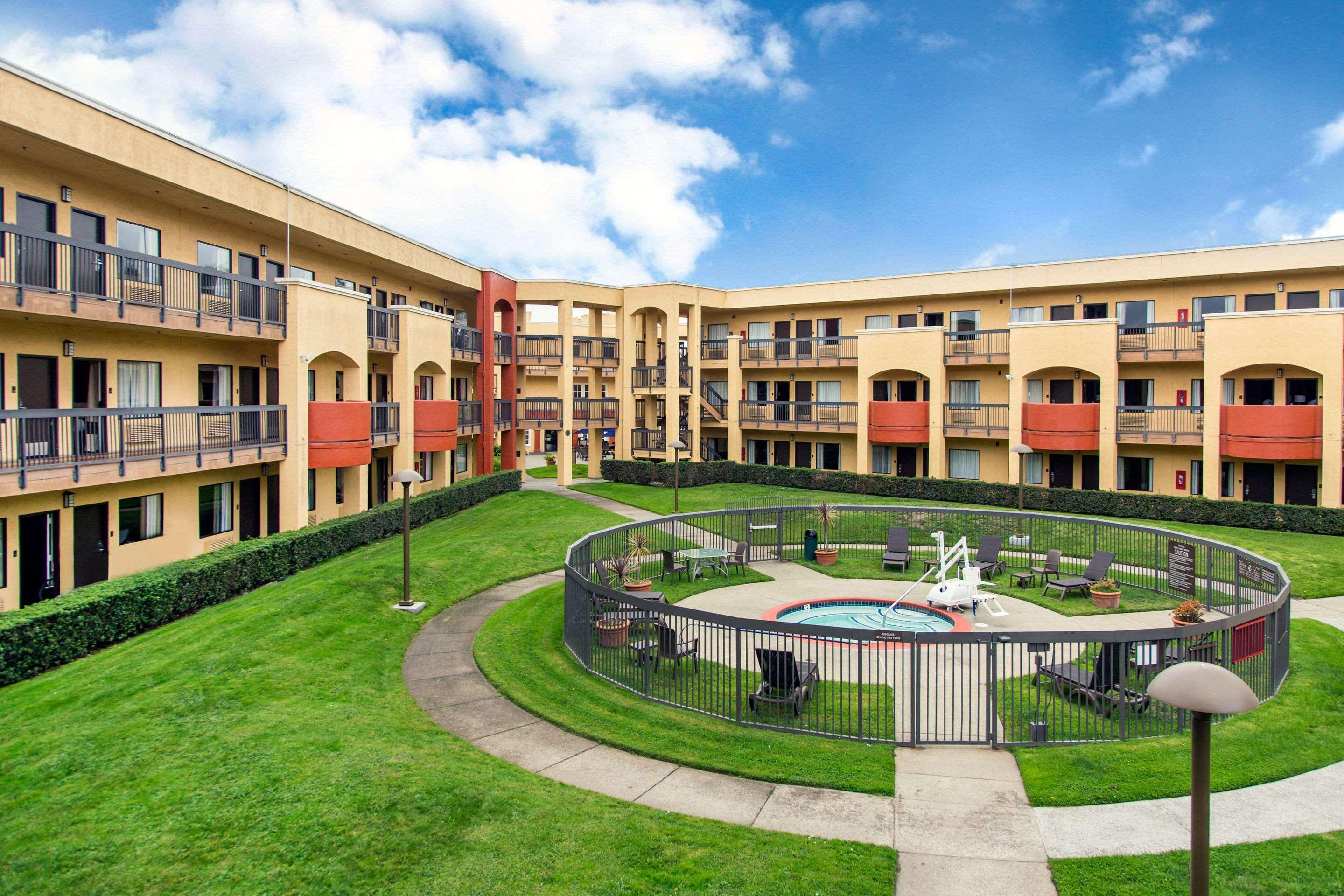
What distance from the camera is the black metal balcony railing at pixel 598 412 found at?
1694 inches

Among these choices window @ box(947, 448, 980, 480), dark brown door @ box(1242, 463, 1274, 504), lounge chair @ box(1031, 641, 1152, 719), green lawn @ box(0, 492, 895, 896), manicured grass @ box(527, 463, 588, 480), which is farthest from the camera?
manicured grass @ box(527, 463, 588, 480)

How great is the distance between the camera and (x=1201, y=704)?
17.0 ft

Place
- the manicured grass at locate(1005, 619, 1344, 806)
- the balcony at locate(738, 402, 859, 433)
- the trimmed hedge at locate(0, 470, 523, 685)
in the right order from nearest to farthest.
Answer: the manicured grass at locate(1005, 619, 1344, 806) → the trimmed hedge at locate(0, 470, 523, 685) → the balcony at locate(738, 402, 859, 433)

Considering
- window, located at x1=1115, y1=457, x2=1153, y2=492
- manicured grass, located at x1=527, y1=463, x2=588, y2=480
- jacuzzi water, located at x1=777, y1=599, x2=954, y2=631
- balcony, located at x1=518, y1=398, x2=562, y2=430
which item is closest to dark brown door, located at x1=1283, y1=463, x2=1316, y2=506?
window, located at x1=1115, y1=457, x2=1153, y2=492

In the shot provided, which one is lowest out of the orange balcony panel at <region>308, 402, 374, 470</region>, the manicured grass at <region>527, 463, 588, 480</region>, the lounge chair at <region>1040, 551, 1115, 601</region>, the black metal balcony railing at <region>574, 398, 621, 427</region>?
the lounge chair at <region>1040, 551, 1115, 601</region>

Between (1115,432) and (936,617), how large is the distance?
64.8ft

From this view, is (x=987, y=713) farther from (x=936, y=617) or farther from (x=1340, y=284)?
(x=1340, y=284)

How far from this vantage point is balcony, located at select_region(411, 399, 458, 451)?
31.8m

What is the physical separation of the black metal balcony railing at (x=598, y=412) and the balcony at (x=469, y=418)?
5.57 m

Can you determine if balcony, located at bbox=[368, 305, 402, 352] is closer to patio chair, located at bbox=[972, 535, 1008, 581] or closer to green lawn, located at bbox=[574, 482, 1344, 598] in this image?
green lawn, located at bbox=[574, 482, 1344, 598]

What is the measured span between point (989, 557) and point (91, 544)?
23585mm

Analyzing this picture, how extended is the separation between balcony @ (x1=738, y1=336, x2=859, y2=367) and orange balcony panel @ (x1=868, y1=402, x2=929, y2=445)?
3188mm

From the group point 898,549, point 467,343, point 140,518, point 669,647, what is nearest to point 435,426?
point 467,343

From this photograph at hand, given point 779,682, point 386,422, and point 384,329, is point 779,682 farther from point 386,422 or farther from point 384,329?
point 384,329
